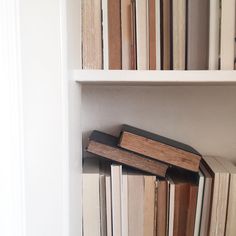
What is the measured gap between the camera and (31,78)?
1.21 ft

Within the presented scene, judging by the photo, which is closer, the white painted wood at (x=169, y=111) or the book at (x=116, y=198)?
the book at (x=116, y=198)

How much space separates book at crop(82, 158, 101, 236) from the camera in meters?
0.62

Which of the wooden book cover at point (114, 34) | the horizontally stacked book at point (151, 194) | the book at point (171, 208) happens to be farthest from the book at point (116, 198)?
the wooden book cover at point (114, 34)

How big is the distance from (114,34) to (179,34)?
13cm

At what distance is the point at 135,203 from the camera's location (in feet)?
2.03

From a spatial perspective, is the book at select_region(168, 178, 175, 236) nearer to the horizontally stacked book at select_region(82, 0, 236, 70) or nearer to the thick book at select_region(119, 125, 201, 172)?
the thick book at select_region(119, 125, 201, 172)

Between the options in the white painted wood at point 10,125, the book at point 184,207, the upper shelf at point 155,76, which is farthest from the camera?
the book at point 184,207

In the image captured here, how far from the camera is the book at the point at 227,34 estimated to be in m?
0.54

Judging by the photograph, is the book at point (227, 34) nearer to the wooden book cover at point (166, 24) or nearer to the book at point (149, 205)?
the wooden book cover at point (166, 24)

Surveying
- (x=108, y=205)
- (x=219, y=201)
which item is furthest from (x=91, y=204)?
(x=219, y=201)

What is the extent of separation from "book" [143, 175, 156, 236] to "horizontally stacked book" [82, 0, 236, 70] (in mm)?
244

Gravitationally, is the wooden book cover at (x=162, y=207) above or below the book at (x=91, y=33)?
below

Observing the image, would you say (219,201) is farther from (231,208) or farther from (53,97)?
(53,97)

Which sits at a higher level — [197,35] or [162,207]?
[197,35]
